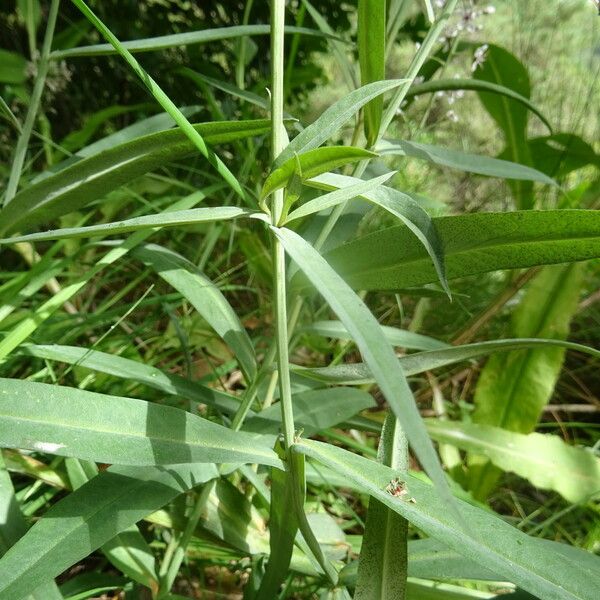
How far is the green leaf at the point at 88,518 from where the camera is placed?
0.38 metres

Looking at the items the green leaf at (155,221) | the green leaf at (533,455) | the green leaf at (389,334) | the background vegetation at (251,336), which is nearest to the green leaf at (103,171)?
the background vegetation at (251,336)

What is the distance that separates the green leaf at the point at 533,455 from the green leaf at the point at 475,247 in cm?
41

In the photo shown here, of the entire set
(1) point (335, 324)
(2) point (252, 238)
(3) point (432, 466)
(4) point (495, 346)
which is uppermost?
(2) point (252, 238)

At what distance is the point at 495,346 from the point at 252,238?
0.51 metres

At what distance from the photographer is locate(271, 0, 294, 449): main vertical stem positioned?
1.19 feet

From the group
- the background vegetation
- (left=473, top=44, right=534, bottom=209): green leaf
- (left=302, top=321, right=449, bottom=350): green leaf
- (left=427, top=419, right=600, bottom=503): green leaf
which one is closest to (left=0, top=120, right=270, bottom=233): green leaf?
the background vegetation

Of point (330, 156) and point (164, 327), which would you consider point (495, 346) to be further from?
point (164, 327)

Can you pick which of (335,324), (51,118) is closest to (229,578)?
(335,324)

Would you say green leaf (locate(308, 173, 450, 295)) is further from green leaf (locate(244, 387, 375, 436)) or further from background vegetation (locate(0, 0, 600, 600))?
green leaf (locate(244, 387, 375, 436))

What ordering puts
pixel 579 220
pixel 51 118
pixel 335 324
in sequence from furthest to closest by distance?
pixel 51 118, pixel 335 324, pixel 579 220

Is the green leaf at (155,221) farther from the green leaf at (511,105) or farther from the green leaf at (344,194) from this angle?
the green leaf at (511,105)

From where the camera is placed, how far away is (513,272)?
973 millimetres

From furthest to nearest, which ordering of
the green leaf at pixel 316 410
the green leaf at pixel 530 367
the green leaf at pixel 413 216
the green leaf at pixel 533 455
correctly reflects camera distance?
the green leaf at pixel 530 367 < the green leaf at pixel 533 455 < the green leaf at pixel 316 410 < the green leaf at pixel 413 216

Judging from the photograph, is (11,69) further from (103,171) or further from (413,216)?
(413,216)
